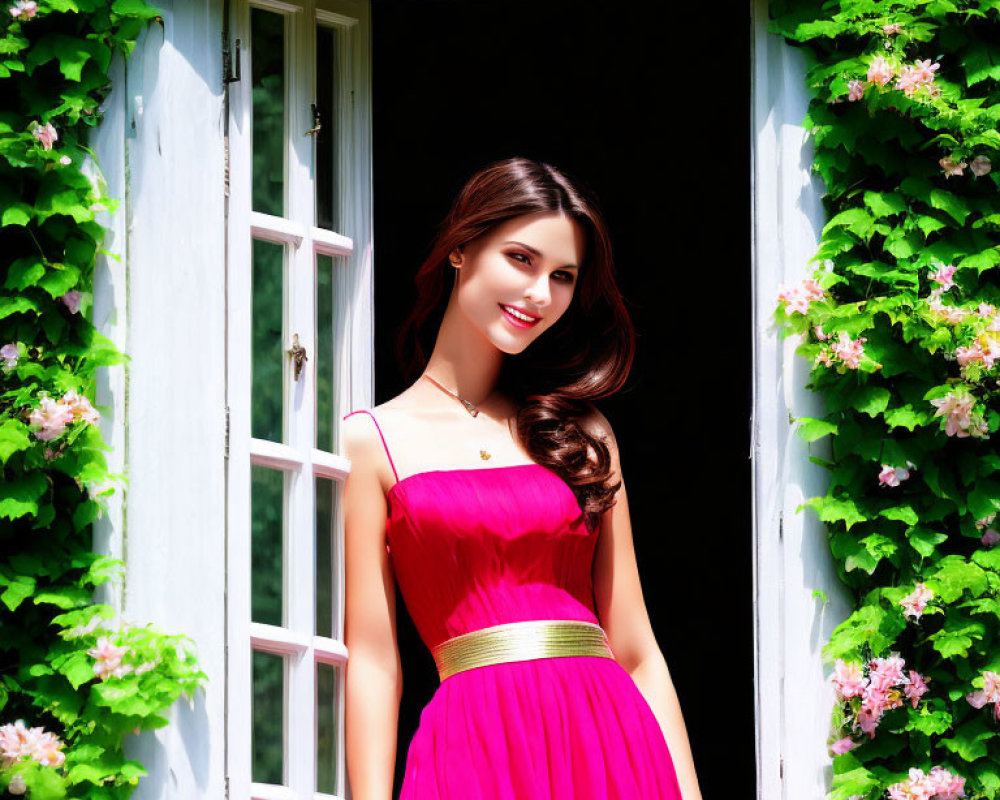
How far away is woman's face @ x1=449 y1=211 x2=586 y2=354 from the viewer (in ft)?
14.2

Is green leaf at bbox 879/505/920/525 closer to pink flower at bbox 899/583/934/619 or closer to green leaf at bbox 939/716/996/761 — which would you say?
pink flower at bbox 899/583/934/619

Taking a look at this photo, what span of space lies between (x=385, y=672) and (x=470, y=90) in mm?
2719

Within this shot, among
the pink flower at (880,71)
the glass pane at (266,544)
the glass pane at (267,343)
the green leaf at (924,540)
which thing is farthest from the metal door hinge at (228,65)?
the green leaf at (924,540)

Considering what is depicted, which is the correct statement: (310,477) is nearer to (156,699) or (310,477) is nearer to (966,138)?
(156,699)

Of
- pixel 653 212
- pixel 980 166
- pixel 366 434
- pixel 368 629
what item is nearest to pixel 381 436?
pixel 366 434

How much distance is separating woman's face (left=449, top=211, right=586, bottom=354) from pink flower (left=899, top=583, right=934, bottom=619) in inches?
44.4

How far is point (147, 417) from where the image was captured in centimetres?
402

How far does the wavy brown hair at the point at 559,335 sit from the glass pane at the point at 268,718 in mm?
850

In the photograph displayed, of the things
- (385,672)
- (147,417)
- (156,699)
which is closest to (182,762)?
(156,699)

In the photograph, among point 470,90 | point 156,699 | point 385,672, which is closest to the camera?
point 156,699

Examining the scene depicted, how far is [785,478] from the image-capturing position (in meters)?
4.32

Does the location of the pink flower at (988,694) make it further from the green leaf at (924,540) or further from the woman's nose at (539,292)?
the woman's nose at (539,292)

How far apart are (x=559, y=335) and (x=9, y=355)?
152 centimetres

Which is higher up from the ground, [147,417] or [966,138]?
[966,138]
